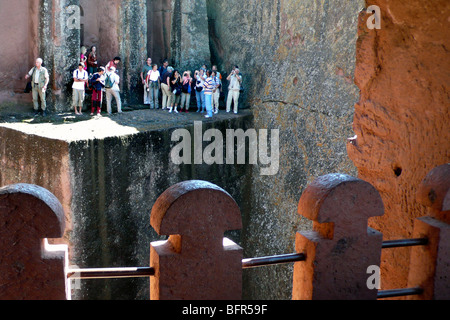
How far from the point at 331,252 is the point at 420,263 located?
692 mm

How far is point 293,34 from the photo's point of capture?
11.3 meters

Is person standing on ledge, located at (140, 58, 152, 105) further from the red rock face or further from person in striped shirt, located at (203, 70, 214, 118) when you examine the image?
the red rock face

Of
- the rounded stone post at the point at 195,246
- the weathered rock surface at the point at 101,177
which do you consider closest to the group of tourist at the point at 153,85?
the weathered rock surface at the point at 101,177

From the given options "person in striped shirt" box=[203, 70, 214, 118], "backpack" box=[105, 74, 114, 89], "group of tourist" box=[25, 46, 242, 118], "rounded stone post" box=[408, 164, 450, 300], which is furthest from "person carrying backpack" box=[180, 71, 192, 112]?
"rounded stone post" box=[408, 164, 450, 300]

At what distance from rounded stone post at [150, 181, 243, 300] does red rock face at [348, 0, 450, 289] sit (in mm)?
1477

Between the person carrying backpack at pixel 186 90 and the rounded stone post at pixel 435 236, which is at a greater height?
the person carrying backpack at pixel 186 90

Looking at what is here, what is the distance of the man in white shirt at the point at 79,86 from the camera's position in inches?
459

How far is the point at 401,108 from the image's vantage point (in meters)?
3.48

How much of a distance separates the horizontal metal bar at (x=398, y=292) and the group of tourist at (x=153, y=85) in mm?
9693

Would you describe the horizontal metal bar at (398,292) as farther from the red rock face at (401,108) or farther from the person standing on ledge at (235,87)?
the person standing on ledge at (235,87)

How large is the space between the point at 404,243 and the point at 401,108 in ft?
3.51

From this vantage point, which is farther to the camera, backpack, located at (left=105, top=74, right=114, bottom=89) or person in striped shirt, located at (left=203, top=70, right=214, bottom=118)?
person in striped shirt, located at (left=203, top=70, right=214, bottom=118)

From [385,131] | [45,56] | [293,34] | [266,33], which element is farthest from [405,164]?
[45,56]

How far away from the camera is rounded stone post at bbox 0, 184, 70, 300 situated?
213cm
